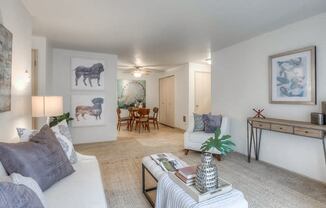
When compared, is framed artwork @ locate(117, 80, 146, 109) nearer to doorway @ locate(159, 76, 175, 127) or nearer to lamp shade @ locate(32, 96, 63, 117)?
doorway @ locate(159, 76, 175, 127)

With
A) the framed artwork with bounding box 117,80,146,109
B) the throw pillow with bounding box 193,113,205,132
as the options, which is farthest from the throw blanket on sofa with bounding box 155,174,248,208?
the framed artwork with bounding box 117,80,146,109

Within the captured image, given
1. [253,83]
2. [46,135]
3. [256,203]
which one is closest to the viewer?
[46,135]

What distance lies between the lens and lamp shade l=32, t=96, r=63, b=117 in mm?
2447

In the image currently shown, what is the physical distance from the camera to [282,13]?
257 centimetres

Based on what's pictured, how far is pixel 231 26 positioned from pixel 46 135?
294 centimetres

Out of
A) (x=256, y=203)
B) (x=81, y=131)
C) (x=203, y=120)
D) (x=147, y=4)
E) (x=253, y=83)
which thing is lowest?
(x=256, y=203)

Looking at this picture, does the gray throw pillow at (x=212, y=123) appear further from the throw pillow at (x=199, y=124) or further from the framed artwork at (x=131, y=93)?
the framed artwork at (x=131, y=93)

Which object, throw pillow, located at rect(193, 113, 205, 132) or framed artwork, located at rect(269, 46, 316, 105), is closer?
framed artwork, located at rect(269, 46, 316, 105)

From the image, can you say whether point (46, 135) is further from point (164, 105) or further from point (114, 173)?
point (164, 105)

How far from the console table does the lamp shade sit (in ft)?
10.1

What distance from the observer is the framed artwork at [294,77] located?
2.65m

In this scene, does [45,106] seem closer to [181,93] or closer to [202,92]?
[181,93]

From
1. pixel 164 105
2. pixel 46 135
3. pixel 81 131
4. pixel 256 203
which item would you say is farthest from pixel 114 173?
pixel 164 105

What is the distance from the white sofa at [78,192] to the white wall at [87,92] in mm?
3170
